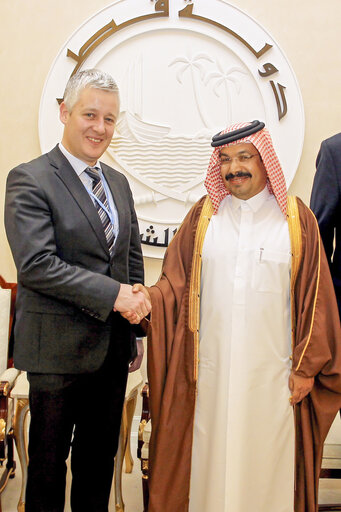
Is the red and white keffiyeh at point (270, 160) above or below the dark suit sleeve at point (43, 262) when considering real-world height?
above

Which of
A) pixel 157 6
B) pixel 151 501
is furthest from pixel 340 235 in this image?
pixel 157 6

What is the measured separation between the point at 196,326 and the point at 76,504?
2.90 ft

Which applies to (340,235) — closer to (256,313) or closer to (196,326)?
(256,313)

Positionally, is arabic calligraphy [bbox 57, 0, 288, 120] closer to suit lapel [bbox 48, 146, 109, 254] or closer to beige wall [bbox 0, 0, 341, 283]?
beige wall [bbox 0, 0, 341, 283]

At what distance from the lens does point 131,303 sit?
181 centimetres

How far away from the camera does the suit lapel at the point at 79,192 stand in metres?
1.80

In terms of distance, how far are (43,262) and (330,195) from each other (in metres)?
1.15

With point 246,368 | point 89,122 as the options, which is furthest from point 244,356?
point 89,122

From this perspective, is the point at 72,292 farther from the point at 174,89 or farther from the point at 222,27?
the point at 222,27

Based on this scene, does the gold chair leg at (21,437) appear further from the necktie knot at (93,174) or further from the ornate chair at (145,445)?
the necktie knot at (93,174)

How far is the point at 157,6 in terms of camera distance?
3115 millimetres

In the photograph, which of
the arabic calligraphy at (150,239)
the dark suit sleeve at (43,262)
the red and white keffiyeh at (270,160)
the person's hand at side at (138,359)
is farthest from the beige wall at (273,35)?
the dark suit sleeve at (43,262)

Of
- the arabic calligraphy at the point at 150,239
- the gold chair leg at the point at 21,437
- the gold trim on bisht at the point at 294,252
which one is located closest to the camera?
the gold trim on bisht at the point at 294,252

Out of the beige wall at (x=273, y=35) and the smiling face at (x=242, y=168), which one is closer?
the smiling face at (x=242, y=168)
